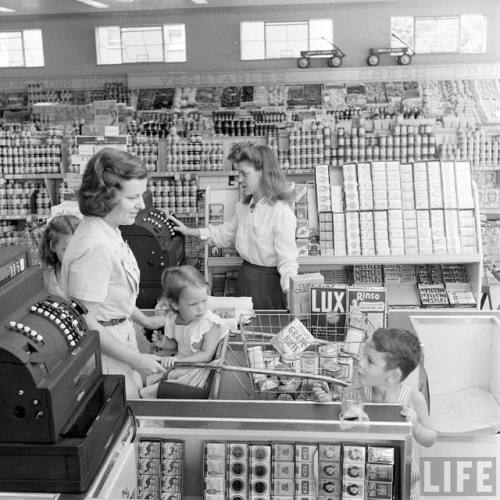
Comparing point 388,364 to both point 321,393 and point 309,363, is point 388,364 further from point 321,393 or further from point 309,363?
point 321,393

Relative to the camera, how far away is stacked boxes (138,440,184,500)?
2.06 m

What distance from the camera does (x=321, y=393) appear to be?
2.12 m

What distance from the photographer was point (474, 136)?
783cm

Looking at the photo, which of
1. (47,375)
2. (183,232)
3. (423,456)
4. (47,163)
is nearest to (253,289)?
(183,232)

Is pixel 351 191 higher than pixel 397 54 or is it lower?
lower

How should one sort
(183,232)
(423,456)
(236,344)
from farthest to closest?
1. (183,232)
2. (236,344)
3. (423,456)

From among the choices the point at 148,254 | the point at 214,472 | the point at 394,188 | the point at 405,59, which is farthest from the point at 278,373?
the point at 405,59

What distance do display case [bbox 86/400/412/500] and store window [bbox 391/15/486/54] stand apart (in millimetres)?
11246

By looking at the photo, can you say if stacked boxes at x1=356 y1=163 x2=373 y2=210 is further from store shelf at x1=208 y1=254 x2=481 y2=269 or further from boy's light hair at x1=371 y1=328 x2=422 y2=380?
boy's light hair at x1=371 y1=328 x2=422 y2=380

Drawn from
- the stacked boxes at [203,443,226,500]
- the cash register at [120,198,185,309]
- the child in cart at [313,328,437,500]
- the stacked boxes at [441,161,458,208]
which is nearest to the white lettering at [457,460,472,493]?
the child in cart at [313,328,437,500]

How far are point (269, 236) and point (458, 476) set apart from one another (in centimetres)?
242

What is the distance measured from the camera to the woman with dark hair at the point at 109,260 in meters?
2.50

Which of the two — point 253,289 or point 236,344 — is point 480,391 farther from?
point 253,289

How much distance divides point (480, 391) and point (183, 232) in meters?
2.65
